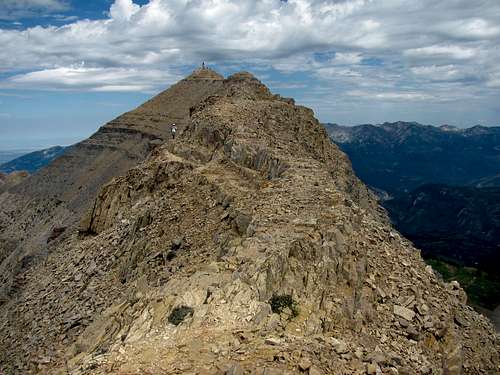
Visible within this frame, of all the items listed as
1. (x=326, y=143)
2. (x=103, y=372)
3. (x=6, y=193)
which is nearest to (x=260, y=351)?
(x=103, y=372)

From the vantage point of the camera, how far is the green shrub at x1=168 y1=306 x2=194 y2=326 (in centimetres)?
1611

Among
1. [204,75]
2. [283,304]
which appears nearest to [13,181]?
[204,75]

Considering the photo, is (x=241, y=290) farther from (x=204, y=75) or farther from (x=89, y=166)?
(x=204, y=75)

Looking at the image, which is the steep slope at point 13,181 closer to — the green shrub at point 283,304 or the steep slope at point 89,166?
the steep slope at point 89,166

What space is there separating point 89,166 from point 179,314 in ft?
239

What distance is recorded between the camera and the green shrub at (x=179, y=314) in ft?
52.9

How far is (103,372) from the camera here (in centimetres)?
1390

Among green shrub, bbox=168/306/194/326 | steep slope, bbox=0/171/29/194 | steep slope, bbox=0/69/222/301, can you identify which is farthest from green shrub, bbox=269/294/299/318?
steep slope, bbox=0/171/29/194

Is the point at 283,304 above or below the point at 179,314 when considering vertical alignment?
above

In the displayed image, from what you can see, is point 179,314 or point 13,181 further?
point 13,181

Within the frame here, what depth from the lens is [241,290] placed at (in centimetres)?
1689

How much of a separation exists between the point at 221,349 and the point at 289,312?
10.8 ft

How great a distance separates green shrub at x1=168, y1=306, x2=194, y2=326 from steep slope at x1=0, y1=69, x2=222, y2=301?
4997cm

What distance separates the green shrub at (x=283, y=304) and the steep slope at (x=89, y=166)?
5105 centimetres
